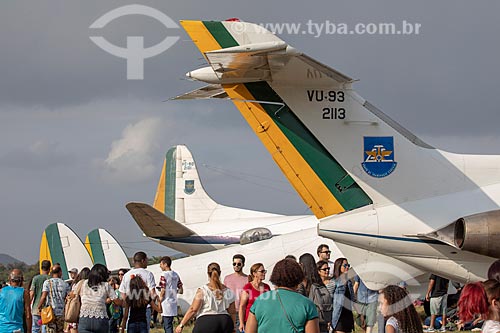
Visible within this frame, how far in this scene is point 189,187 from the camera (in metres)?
31.4

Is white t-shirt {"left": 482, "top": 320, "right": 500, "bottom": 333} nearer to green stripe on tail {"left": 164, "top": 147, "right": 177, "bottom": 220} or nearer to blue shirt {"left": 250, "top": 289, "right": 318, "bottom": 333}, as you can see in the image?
blue shirt {"left": 250, "top": 289, "right": 318, "bottom": 333}

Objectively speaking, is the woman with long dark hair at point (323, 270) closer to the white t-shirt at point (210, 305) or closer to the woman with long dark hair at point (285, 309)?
the white t-shirt at point (210, 305)

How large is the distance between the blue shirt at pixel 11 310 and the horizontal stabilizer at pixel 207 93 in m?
4.56

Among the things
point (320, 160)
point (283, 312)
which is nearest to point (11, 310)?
point (320, 160)

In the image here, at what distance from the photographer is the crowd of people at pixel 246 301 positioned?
6.32 meters

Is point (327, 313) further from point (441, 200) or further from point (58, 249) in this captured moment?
point (58, 249)

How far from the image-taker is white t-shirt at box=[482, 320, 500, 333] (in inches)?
236

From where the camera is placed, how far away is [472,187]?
1269 cm

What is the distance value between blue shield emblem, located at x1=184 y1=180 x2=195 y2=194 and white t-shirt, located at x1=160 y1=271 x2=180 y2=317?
58.4ft

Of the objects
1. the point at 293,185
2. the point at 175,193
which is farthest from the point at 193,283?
the point at 175,193

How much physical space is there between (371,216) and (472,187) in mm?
1672

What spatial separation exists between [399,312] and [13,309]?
19.1ft

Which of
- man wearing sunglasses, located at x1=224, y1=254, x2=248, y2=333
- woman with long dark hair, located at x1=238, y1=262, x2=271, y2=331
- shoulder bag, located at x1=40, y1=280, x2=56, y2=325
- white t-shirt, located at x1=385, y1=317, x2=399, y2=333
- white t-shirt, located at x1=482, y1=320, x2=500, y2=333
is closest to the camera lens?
white t-shirt, located at x1=482, y1=320, x2=500, y2=333

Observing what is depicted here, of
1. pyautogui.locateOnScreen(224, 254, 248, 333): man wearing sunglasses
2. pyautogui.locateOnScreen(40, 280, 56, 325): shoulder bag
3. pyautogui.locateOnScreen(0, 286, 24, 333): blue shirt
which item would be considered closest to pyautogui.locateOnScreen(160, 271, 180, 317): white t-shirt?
pyautogui.locateOnScreen(40, 280, 56, 325): shoulder bag
